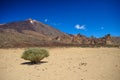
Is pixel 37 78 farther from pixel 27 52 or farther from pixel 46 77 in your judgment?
pixel 27 52

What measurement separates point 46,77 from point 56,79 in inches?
30.9

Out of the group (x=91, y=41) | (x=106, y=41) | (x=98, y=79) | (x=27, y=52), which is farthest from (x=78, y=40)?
(x=98, y=79)

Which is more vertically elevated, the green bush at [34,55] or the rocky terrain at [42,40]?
the rocky terrain at [42,40]

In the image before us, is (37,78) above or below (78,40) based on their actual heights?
below

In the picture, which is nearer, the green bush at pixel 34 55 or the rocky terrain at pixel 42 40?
the green bush at pixel 34 55

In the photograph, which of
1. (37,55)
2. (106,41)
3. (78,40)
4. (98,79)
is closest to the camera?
(98,79)

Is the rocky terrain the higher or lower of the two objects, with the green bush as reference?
higher

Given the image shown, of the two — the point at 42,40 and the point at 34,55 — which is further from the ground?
the point at 42,40

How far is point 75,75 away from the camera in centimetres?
1015

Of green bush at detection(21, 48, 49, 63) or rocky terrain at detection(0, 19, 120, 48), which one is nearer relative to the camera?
green bush at detection(21, 48, 49, 63)

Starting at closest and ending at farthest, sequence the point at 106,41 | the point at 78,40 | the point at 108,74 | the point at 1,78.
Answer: the point at 108,74, the point at 1,78, the point at 106,41, the point at 78,40

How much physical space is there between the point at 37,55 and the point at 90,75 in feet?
22.7

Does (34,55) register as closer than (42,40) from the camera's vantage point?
Yes

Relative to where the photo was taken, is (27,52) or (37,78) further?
(27,52)
